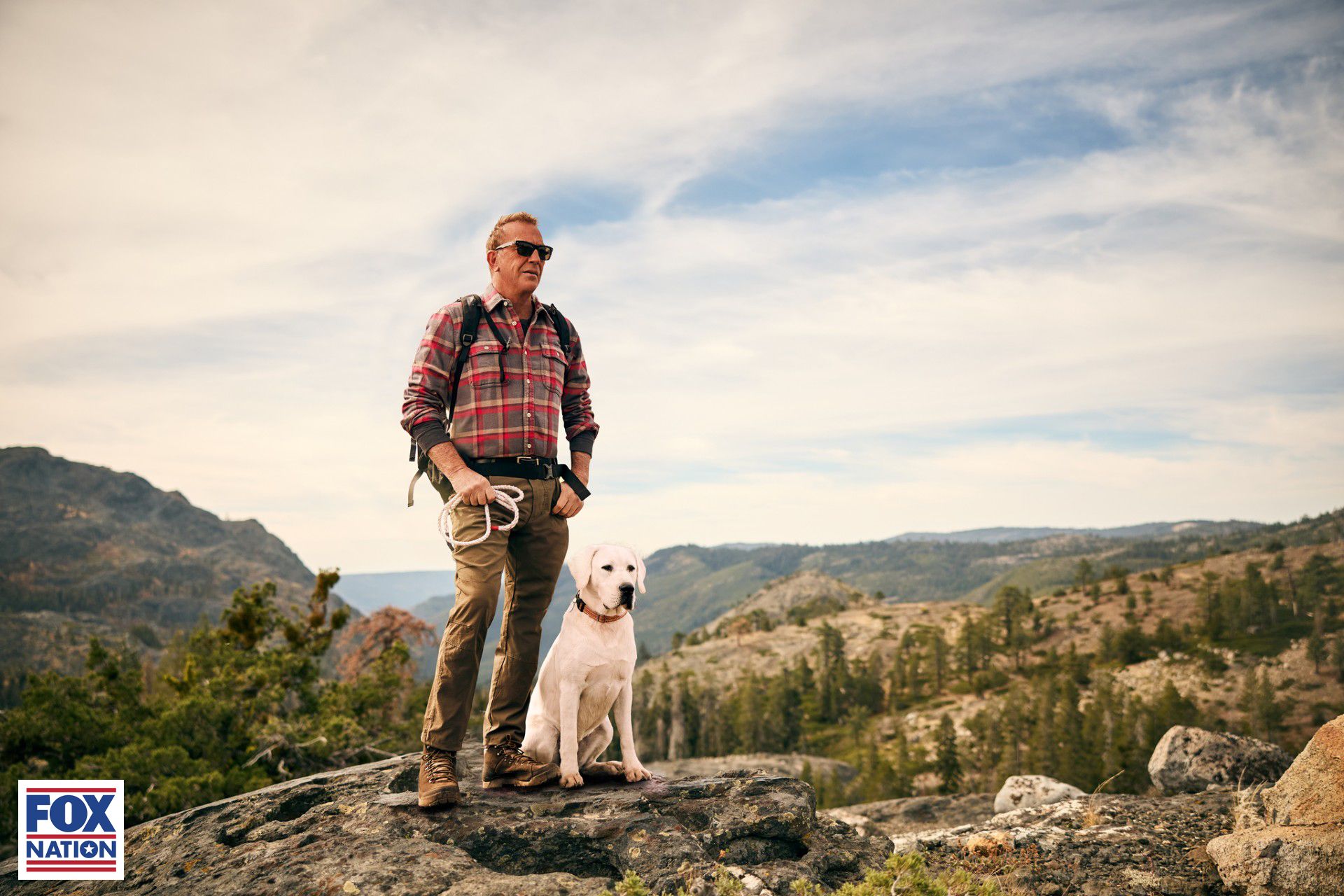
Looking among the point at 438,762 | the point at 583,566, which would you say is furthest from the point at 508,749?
the point at 583,566

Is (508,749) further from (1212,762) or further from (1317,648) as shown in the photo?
(1317,648)

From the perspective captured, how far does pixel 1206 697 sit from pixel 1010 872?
453ft

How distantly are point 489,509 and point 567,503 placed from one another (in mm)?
812

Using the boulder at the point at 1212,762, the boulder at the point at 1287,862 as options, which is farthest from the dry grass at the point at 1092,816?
the boulder at the point at 1212,762

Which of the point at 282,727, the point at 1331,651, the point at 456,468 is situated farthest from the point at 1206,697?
the point at 456,468

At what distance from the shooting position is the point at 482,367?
7.12m

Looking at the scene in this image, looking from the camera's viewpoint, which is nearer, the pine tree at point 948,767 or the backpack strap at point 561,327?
the backpack strap at point 561,327

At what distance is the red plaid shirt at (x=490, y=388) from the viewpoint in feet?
22.9

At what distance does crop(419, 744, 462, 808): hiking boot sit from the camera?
6.71 metres

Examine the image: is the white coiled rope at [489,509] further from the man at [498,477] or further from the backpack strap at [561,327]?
the backpack strap at [561,327]

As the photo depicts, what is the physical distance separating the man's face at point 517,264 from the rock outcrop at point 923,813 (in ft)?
48.7

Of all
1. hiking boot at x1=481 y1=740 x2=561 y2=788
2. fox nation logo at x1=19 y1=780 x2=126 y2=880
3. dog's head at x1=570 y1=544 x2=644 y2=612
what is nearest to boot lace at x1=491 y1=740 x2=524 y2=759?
hiking boot at x1=481 y1=740 x2=561 y2=788

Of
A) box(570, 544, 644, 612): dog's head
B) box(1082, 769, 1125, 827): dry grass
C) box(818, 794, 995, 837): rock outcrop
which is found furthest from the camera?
box(818, 794, 995, 837): rock outcrop

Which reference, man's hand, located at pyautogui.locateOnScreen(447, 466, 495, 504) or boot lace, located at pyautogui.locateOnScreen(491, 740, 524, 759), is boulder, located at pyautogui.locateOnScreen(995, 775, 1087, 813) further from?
man's hand, located at pyautogui.locateOnScreen(447, 466, 495, 504)
